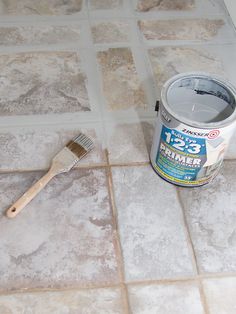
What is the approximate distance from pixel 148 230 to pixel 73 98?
0.45 meters

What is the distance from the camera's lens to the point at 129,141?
3.95 ft

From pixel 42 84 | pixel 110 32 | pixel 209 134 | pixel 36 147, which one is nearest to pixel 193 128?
pixel 209 134

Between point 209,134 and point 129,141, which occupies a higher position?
point 209,134

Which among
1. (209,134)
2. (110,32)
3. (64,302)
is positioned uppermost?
(209,134)

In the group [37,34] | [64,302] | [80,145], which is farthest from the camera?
[37,34]

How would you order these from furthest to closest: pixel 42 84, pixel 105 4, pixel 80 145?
1. pixel 105 4
2. pixel 42 84
3. pixel 80 145

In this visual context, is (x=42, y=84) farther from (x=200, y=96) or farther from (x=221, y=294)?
(x=221, y=294)

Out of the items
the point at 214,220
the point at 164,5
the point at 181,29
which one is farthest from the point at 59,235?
the point at 164,5

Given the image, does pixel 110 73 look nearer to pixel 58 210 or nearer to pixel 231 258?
pixel 58 210

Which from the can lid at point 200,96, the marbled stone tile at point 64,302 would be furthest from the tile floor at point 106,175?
the can lid at point 200,96

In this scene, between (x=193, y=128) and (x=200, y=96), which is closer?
(x=193, y=128)

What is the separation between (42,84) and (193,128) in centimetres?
53

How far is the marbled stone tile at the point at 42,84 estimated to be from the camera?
1.26m

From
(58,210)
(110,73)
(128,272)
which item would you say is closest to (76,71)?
(110,73)
